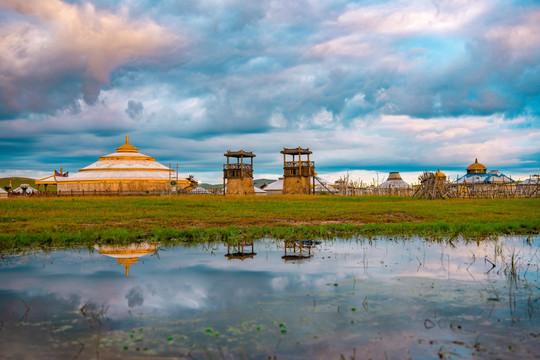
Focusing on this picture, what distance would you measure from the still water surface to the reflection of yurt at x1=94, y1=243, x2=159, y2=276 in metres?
0.19

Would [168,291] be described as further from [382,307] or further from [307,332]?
[382,307]

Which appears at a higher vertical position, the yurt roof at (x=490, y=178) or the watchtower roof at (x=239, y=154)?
the watchtower roof at (x=239, y=154)

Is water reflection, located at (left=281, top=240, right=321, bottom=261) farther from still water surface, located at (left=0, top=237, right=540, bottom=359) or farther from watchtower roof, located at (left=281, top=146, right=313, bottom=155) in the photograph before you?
watchtower roof, located at (left=281, top=146, right=313, bottom=155)

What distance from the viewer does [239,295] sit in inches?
321

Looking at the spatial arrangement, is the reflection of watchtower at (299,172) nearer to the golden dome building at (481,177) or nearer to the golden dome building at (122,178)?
the golden dome building at (122,178)

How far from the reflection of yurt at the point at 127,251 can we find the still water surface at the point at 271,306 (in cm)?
19

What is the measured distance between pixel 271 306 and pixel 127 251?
300 inches

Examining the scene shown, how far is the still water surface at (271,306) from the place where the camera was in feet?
18.4

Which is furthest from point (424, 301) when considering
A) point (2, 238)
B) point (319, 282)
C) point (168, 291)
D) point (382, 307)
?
point (2, 238)

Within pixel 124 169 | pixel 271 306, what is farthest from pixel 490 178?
pixel 271 306

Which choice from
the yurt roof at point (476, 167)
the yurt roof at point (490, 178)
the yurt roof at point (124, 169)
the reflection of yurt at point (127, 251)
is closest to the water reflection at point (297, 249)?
the reflection of yurt at point (127, 251)

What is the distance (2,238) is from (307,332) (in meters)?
13.0

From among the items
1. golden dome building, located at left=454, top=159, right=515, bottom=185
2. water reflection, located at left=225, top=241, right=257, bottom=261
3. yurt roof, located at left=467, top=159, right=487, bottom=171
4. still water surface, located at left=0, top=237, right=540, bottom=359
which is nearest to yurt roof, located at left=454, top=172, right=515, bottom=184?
golden dome building, located at left=454, top=159, right=515, bottom=185

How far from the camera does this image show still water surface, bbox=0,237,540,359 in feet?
18.4
